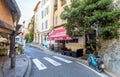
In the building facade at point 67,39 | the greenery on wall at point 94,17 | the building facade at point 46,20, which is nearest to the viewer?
the greenery on wall at point 94,17

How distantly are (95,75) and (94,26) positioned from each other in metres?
5.95

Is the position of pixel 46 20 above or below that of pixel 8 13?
above

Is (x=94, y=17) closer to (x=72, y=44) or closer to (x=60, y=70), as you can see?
(x=60, y=70)

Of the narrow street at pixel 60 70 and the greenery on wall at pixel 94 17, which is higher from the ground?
the greenery on wall at pixel 94 17

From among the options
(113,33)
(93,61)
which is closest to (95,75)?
(93,61)

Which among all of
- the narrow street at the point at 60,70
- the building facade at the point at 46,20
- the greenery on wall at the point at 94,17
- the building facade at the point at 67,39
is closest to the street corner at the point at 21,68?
the narrow street at the point at 60,70

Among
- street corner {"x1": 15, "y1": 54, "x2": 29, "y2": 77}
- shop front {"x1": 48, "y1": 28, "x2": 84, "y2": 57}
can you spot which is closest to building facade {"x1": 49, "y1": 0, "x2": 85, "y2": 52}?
shop front {"x1": 48, "y1": 28, "x2": 84, "y2": 57}

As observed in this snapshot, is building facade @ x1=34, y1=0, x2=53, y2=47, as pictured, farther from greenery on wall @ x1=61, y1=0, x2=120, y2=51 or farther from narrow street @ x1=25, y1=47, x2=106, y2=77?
narrow street @ x1=25, y1=47, x2=106, y2=77

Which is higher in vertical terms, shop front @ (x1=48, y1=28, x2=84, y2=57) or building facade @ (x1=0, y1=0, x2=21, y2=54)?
building facade @ (x1=0, y1=0, x2=21, y2=54)

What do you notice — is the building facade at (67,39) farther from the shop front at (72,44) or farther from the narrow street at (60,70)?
the narrow street at (60,70)

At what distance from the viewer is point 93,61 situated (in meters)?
15.0

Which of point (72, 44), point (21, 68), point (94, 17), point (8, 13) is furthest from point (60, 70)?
point (72, 44)

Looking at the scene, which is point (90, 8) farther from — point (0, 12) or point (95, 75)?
point (0, 12)

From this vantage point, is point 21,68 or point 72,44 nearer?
point 21,68
